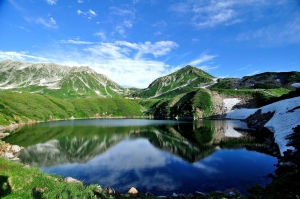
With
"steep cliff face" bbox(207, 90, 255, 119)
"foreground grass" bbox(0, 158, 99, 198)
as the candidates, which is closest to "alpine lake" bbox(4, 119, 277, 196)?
"foreground grass" bbox(0, 158, 99, 198)

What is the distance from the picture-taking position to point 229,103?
16850cm

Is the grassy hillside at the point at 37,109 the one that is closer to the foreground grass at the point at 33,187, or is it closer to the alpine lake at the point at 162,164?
the alpine lake at the point at 162,164

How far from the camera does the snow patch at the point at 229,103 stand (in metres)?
164

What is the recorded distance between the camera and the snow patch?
16362cm

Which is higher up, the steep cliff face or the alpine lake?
the steep cliff face

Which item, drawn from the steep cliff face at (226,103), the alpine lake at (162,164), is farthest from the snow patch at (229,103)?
the alpine lake at (162,164)

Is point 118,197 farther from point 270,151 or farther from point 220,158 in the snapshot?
point 270,151

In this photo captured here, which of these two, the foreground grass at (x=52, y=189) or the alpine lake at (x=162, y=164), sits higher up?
the foreground grass at (x=52, y=189)

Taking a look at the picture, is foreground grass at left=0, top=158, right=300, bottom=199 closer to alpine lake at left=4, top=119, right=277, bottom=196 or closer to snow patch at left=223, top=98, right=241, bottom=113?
alpine lake at left=4, top=119, right=277, bottom=196

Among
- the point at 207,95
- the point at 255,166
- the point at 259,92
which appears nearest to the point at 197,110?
the point at 207,95

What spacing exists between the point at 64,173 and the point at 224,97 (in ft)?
557

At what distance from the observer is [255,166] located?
35.0m

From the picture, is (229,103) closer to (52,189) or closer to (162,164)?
(162,164)

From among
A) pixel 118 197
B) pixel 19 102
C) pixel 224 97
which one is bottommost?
pixel 118 197
